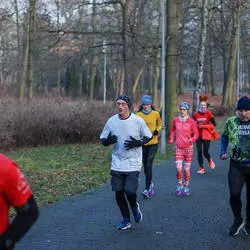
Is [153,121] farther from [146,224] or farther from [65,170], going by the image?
[65,170]

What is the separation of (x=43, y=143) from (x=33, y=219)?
60.3 feet

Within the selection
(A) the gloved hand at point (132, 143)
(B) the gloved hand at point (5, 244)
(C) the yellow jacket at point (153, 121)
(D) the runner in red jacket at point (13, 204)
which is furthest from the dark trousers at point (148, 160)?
(B) the gloved hand at point (5, 244)

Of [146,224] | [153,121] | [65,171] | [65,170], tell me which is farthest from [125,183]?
[65,170]

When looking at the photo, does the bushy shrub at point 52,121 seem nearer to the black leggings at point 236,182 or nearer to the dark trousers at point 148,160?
the dark trousers at point 148,160

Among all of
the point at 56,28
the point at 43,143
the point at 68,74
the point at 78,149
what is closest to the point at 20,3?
the point at 56,28

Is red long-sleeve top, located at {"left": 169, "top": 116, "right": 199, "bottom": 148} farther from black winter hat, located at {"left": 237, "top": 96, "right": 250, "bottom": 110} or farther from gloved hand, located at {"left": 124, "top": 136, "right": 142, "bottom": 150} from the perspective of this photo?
black winter hat, located at {"left": 237, "top": 96, "right": 250, "bottom": 110}

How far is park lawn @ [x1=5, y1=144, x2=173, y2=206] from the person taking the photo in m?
9.44

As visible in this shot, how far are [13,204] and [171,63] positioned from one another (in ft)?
57.0

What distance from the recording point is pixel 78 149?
18938mm

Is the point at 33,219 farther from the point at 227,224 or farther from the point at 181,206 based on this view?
the point at 181,206

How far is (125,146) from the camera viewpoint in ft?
20.5

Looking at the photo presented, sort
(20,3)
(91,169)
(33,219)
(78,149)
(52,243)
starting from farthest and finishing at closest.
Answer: (20,3), (78,149), (91,169), (52,243), (33,219)

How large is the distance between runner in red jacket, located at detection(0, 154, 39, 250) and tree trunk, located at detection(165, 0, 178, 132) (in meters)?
17.1

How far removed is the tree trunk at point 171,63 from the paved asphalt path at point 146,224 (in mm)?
10209
